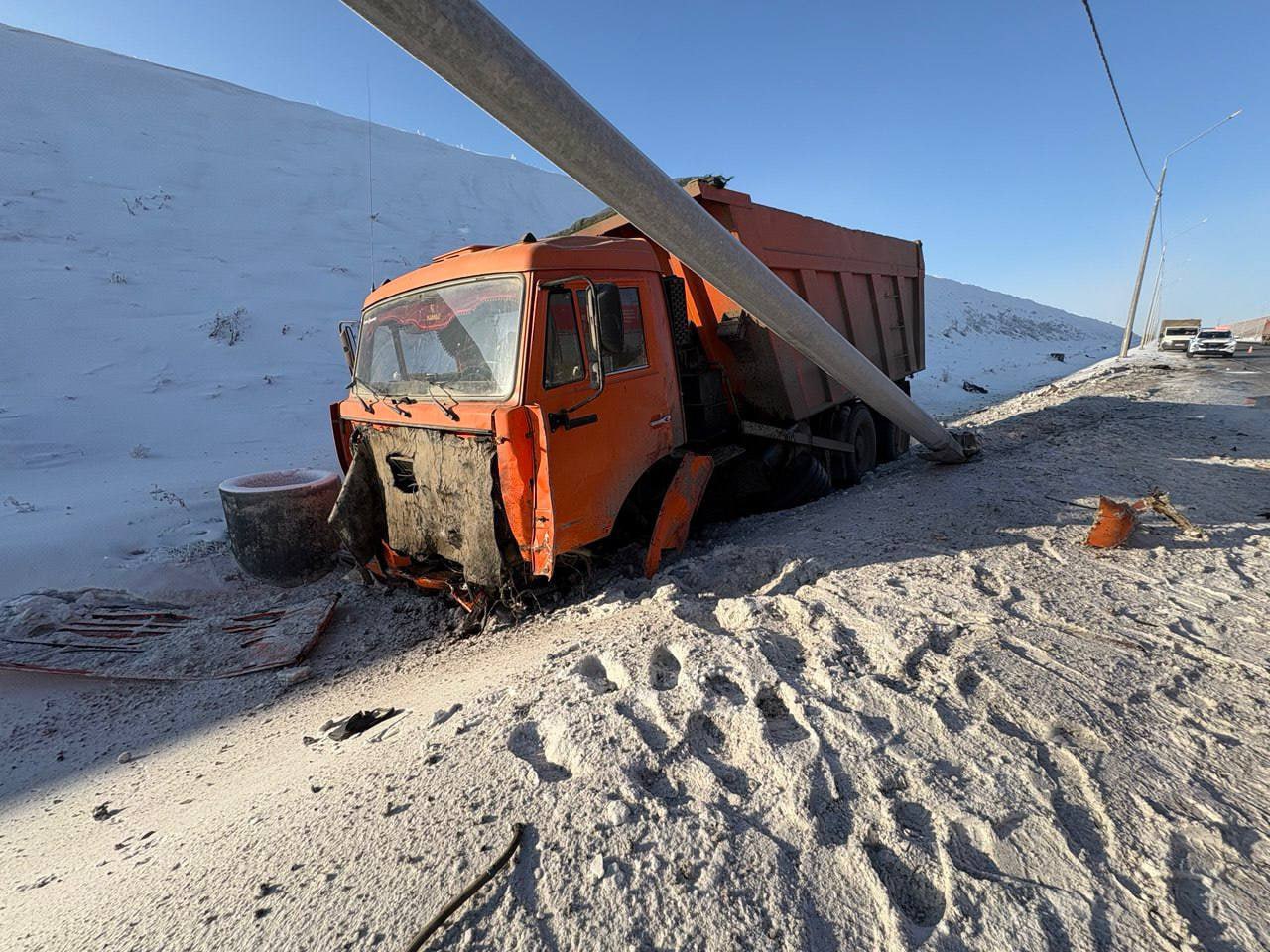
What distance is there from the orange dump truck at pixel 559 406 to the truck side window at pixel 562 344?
1cm

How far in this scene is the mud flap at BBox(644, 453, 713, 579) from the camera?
4.18 m

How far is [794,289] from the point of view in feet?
19.2

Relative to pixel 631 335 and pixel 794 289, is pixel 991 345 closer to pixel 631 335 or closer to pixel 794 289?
pixel 794 289

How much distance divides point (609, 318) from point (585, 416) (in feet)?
2.15

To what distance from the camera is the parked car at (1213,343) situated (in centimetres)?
2288

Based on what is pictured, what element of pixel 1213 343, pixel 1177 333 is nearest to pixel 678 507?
pixel 1213 343

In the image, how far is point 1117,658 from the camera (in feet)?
8.77

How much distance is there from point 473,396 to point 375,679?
1.96 meters

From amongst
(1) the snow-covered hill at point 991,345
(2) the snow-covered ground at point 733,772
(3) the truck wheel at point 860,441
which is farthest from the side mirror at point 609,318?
(1) the snow-covered hill at point 991,345

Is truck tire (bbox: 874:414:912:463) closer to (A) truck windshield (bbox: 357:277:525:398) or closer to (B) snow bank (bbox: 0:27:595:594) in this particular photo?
(A) truck windshield (bbox: 357:277:525:398)

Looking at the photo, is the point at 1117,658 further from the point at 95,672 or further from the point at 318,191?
the point at 318,191

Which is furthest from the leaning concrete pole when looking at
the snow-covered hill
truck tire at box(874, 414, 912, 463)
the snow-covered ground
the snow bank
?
the snow-covered hill

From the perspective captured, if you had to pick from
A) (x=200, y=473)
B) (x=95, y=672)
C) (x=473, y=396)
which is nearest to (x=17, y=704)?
(x=95, y=672)

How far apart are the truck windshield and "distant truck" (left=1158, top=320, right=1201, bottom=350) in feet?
119
